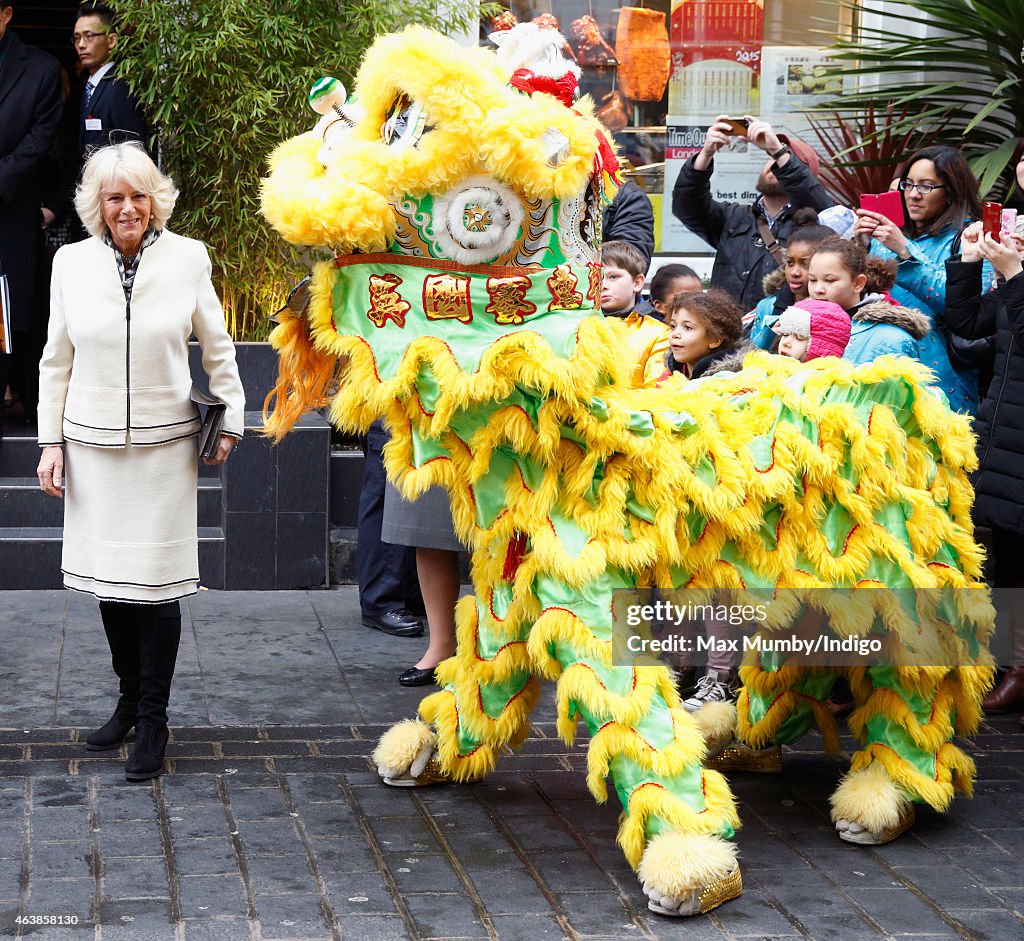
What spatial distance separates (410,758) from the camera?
4262 mm

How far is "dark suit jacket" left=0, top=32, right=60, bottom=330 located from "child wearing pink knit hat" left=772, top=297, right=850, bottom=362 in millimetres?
4245

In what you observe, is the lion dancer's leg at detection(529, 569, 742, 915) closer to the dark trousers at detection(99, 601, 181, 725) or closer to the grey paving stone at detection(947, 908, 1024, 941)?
the grey paving stone at detection(947, 908, 1024, 941)

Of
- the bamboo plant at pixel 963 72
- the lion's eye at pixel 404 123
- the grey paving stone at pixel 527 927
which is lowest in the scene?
the grey paving stone at pixel 527 927

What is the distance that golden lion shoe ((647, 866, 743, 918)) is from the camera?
342cm

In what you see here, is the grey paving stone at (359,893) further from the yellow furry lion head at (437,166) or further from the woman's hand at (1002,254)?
the woman's hand at (1002,254)

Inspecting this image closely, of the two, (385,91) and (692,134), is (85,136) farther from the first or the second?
(385,91)

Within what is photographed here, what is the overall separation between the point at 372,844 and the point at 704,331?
7.31ft

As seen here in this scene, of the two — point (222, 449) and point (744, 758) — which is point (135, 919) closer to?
point (222, 449)

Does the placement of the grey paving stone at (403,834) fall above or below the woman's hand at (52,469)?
below

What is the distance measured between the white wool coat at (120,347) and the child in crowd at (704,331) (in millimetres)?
1674

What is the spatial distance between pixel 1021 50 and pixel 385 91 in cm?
479

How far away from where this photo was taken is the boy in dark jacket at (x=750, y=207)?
6129mm

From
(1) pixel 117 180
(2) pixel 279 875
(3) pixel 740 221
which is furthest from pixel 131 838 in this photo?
(3) pixel 740 221

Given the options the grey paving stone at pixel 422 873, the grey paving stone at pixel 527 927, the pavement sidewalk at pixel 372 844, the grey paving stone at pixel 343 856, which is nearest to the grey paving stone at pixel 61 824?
the pavement sidewalk at pixel 372 844
